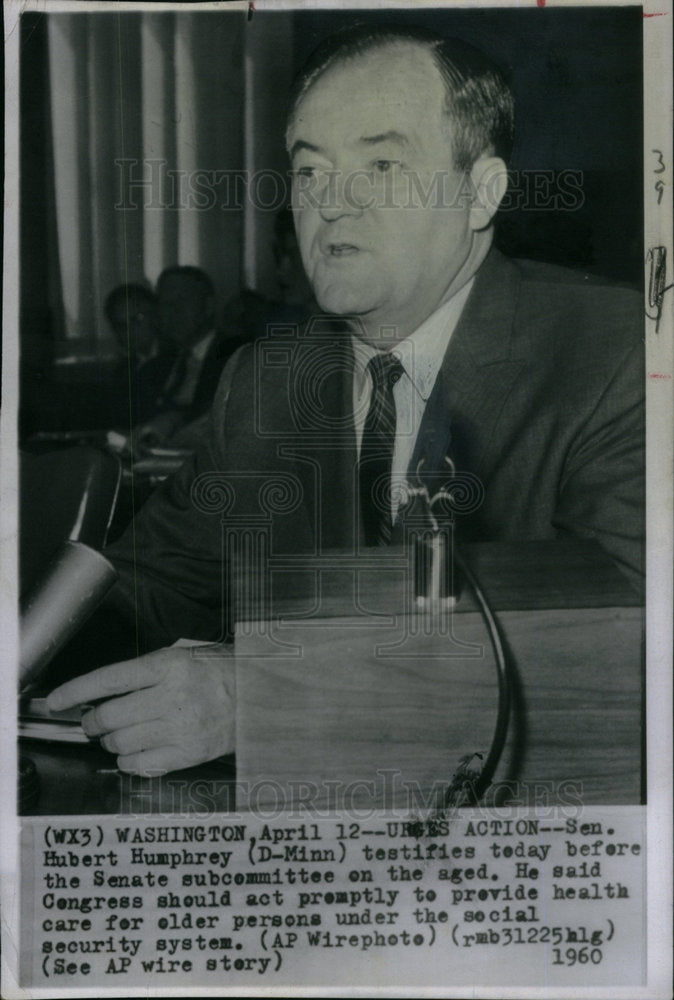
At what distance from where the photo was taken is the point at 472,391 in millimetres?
898

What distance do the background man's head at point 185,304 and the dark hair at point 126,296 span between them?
10mm

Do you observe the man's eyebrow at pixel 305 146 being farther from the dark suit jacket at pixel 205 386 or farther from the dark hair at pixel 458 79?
the dark suit jacket at pixel 205 386

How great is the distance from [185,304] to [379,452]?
25 centimetres

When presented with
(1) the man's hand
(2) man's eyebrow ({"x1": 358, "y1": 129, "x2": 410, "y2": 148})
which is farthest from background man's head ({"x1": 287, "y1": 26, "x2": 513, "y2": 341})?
(1) the man's hand

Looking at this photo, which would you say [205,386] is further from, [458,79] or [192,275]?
[458,79]

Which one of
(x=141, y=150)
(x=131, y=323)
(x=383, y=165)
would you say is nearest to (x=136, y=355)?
(x=131, y=323)

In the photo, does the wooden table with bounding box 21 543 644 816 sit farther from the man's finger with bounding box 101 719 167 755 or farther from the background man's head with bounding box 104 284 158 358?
the background man's head with bounding box 104 284 158 358

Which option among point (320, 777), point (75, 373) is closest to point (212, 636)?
point (320, 777)

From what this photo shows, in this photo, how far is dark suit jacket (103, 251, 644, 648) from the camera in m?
0.90

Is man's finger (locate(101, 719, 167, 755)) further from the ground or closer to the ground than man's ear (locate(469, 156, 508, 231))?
closer to the ground

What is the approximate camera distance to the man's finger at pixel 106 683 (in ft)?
2.96

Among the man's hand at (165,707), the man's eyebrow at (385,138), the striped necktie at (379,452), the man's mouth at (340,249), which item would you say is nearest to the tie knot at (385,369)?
the striped necktie at (379,452)

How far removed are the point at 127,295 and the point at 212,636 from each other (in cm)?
36

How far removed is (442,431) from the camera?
0.90 meters
